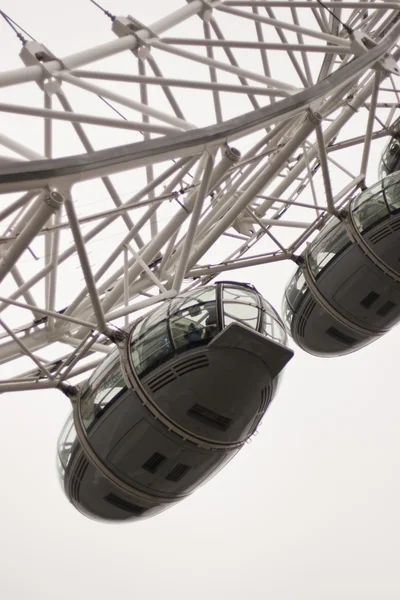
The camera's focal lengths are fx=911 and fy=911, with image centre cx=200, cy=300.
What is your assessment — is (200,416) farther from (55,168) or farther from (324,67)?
(324,67)

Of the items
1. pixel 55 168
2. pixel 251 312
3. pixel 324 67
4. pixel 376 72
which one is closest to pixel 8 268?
pixel 55 168

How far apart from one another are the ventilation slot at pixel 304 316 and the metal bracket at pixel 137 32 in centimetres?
549

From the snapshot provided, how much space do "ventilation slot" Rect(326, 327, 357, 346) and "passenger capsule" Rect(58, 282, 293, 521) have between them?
4222 millimetres

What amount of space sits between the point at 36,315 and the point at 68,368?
8.81ft

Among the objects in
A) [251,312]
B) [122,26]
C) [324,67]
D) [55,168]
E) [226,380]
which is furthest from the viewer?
[324,67]

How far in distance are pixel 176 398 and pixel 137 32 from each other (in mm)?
5933

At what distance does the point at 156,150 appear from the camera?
11227 millimetres

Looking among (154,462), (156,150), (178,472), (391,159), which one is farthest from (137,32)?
(391,159)

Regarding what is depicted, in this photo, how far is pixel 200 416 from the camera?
11.8m

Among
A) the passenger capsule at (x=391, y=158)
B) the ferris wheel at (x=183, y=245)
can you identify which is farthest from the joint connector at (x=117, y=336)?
the passenger capsule at (x=391, y=158)

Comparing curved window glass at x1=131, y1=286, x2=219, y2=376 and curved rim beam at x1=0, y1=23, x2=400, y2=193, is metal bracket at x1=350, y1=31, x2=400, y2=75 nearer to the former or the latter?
curved rim beam at x1=0, y1=23, x2=400, y2=193

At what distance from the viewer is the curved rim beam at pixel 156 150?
1002 cm

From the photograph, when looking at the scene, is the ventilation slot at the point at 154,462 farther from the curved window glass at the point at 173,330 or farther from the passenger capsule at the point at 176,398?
the curved window glass at the point at 173,330

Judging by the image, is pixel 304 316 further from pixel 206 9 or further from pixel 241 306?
pixel 206 9
